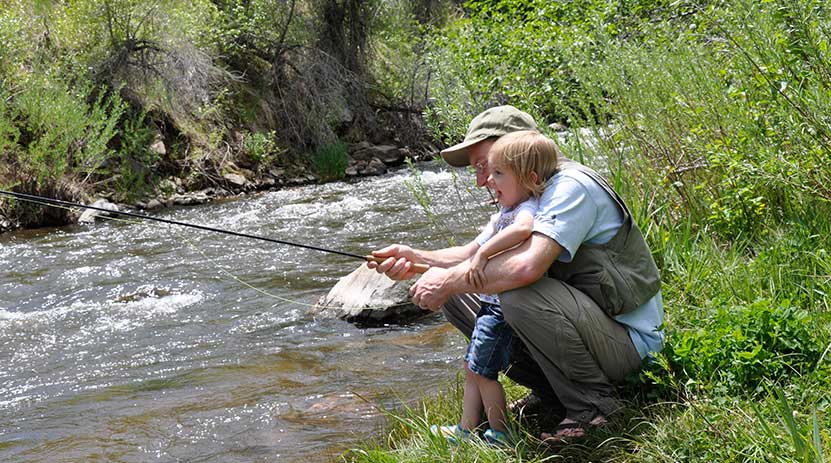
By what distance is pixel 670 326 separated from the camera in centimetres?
343

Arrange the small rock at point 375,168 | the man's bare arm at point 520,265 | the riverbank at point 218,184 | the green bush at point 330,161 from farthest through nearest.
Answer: the small rock at point 375,168 < the green bush at point 330,161 < the riverbank at point 218,184 < the man's bare arm at point 520,265

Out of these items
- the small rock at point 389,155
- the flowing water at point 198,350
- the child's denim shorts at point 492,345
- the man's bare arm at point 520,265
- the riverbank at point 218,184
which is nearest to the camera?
the man's bare arm at point 520,265

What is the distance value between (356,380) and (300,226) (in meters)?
5.50

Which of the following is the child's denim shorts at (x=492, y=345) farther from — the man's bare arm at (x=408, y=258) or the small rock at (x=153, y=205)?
the small rock at (x=153, y=205)

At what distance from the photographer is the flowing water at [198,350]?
411 centimetres

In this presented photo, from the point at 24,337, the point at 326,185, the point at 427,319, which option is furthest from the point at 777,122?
the point at 326,185

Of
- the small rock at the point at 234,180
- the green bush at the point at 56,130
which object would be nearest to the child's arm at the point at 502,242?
the green bush at the point at 56,130

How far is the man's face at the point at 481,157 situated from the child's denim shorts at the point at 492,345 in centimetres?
47

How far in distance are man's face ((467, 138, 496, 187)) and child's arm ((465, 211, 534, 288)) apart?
0.96 feet

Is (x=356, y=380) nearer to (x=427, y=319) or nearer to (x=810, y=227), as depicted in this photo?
(x=427, y=319)

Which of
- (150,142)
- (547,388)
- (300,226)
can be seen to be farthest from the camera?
(150,142)

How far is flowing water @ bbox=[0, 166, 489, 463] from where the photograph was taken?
13.5ft

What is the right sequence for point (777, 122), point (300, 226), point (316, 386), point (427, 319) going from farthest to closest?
point (300, 226) → point (427, 319) → point (316, 386) → point (777, 122)

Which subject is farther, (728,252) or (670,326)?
(728,252)
